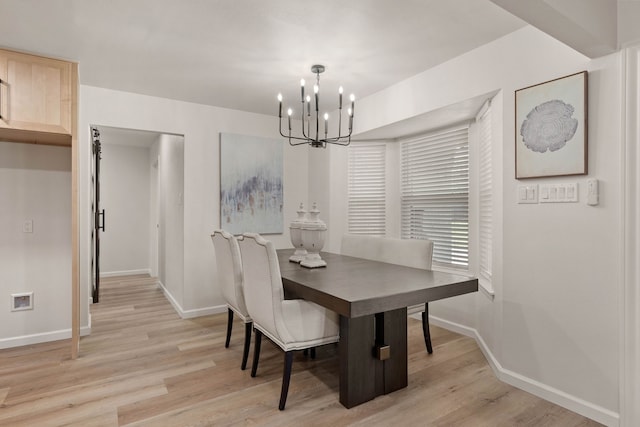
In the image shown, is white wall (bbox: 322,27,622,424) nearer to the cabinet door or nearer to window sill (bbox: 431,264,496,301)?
window sill (bbox: 431,264,496,301)

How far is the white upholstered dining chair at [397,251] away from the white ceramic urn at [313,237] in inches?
29.2

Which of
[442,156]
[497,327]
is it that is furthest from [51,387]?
[442,156]

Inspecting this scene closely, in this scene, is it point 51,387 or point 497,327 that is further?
point 497,327

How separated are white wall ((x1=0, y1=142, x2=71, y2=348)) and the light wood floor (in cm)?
21

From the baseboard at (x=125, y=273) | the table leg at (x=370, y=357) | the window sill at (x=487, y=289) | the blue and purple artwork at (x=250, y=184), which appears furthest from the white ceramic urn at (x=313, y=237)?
the baseboard at (x=125, y=273)

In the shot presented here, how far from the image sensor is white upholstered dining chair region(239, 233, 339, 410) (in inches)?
81.4

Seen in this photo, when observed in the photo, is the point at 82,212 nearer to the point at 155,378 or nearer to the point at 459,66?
the point at 155,378

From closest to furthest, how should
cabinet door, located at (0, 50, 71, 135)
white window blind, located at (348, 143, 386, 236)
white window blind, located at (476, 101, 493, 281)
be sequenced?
cabinet door, located at (0, 50, 71, 135), white window blind, located at (476, 101, 493, 281), white window blind, located at (348, 143, 386, 236)

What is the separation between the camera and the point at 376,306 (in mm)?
1764

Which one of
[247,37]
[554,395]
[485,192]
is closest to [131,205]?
[247,37]

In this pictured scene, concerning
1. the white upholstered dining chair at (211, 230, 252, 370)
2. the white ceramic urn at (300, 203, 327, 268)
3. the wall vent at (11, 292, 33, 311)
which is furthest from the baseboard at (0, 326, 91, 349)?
the white ceramic urn at (300, 203, 327, 268)

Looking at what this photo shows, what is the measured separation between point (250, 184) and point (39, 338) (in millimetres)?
2429

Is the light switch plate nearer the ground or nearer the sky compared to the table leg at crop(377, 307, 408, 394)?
nearer the sky

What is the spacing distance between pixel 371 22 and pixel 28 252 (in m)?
3.37
